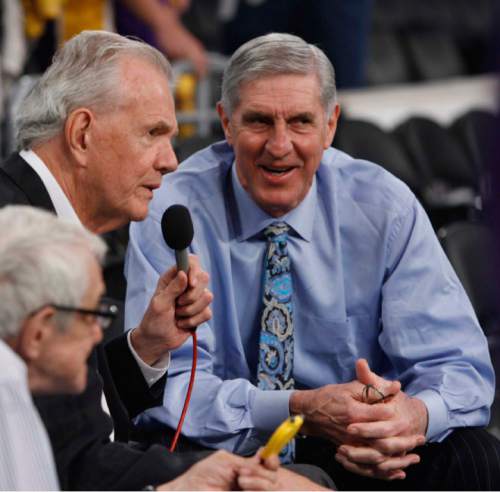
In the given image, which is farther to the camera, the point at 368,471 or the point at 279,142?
the point at 279,142

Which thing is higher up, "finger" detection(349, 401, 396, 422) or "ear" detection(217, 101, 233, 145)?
"ear" detection(217, 101, 233, 145)

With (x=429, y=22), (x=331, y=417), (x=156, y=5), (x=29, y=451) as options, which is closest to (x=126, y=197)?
(x=331, y=417)

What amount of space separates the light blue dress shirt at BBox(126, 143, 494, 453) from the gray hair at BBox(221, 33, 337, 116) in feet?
0.71

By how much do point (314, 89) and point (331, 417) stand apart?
806 mm

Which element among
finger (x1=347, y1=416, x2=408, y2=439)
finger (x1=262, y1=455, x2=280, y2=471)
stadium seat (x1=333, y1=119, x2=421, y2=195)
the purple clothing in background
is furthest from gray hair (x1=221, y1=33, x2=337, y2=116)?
the purple clothing in background

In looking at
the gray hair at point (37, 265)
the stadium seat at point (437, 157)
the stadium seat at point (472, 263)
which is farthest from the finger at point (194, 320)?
the stadium seat at point (437, 157)

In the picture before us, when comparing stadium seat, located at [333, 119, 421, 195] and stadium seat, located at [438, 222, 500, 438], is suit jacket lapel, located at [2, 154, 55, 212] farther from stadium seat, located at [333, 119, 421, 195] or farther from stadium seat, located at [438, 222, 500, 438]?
stadium seat, located at [333, 119, 421, 195]

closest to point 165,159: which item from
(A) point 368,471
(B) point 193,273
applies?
(B) point 193,273

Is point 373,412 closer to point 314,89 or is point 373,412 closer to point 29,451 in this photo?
point 314,89

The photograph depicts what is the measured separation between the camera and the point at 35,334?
5.73ft

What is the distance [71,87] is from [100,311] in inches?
31.8

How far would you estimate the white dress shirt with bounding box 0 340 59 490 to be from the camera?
1572mm

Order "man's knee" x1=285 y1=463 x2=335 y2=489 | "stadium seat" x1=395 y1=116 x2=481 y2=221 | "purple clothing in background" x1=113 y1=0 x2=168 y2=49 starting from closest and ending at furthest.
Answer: "man's knee" x1=285 y1=463 x2=335 y2=489, "purple clothing in background" x1=113 y1=0 x2=168 y2=49, "stadium seat" x1=395 y1=116 x2=481 y2=221

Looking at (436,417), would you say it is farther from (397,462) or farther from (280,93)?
(280,93)
